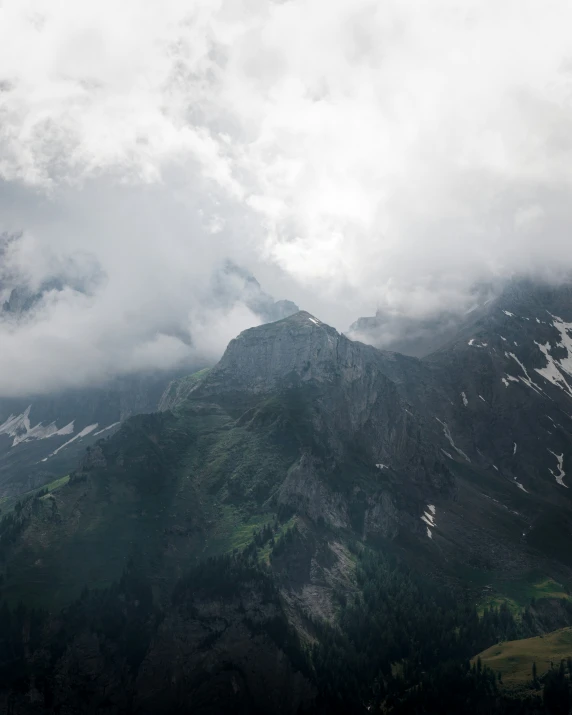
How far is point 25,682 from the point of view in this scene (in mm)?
197500

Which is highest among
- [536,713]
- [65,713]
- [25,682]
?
[25,682]

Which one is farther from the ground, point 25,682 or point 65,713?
point 25,682

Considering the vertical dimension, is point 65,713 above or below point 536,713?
above

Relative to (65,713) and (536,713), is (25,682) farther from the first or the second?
(536,713)

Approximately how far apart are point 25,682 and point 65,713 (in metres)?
16.9

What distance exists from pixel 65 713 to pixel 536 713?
157467mm

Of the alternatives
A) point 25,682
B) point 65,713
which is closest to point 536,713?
point 65,713

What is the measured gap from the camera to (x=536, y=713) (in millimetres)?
197625

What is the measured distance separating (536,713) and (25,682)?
172 m

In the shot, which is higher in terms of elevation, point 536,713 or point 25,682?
point 25,682

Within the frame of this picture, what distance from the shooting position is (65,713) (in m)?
196
